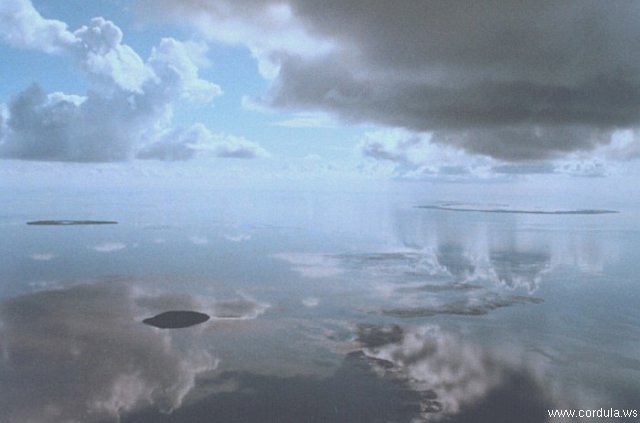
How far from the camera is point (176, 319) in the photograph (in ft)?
A: 188

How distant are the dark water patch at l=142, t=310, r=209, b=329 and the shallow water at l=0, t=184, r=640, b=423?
129cm

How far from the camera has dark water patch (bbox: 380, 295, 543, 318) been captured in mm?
61281

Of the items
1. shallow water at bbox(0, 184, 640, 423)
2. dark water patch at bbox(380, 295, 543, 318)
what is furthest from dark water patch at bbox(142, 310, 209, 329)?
dark water patch at bbox(380, 295, 543, 318)

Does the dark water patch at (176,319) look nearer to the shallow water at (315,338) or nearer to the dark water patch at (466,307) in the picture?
the shallow water at (315,338)

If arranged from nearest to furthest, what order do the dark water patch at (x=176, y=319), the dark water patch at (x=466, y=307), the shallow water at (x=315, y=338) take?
the shallow water at (x=315, y=338) < the dark water patch at (x=176, y=319) < the dark water patch at (x=466, y=307)

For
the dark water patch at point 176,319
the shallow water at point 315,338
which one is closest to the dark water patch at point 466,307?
the shallow water at point 315,338

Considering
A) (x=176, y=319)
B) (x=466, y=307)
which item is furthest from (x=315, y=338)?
(x=466, y=307)

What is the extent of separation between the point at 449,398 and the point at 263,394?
1439cm

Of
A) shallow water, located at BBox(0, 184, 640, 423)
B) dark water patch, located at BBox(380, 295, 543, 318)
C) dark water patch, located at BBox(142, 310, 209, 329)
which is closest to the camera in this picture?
shallow water, located at BBox(0, 184, 640, 423)

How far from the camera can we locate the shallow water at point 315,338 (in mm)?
36938

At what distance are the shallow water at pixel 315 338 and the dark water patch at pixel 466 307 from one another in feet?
0.92

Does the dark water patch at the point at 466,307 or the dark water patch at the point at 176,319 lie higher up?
the dark water patch at the point at 176,319

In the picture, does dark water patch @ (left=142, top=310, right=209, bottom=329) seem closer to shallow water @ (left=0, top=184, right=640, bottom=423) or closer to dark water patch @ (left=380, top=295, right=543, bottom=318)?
shallow water @ (left=0, top=184, right=640, bottom=423)

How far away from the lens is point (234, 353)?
46531mm
